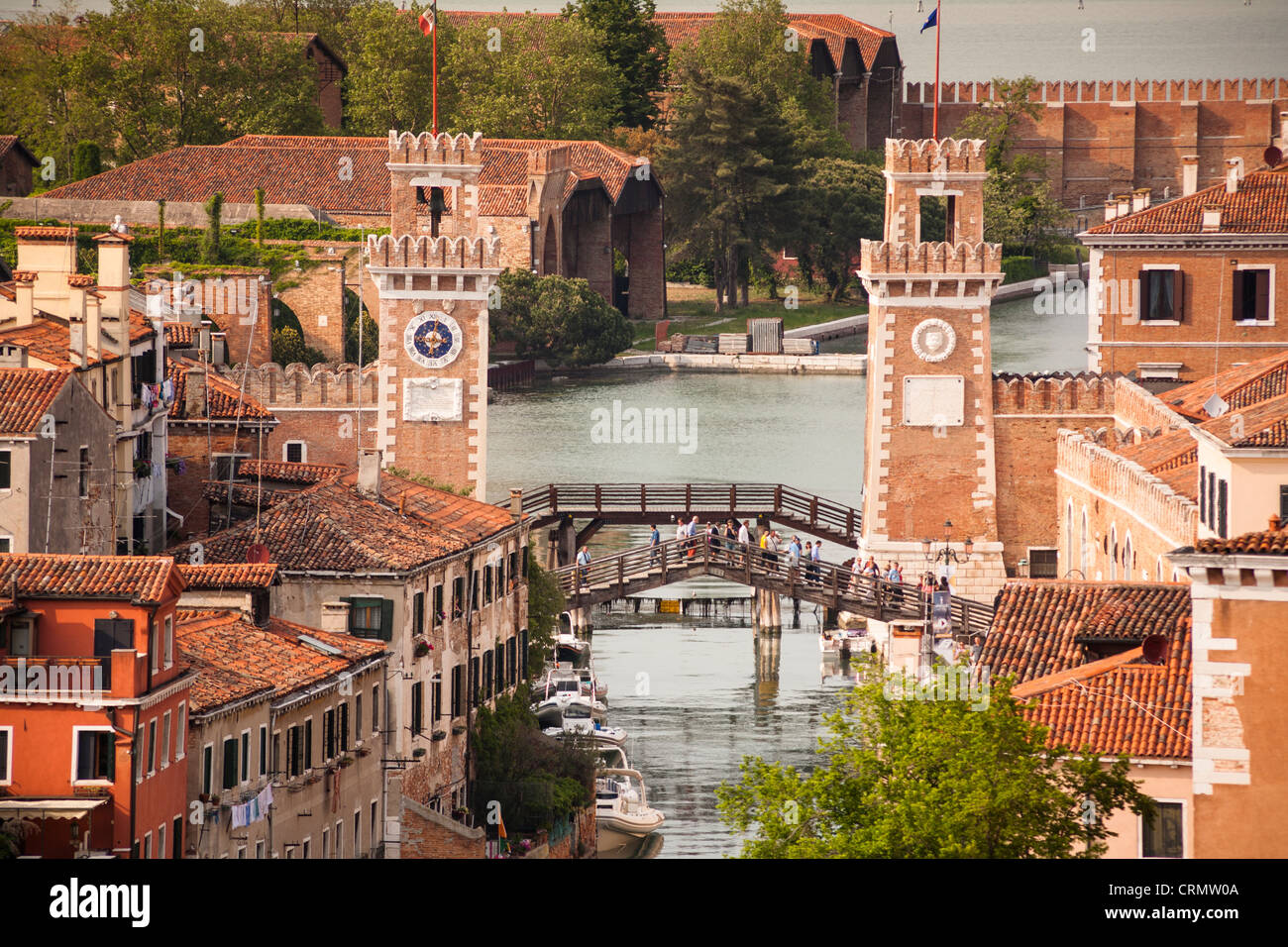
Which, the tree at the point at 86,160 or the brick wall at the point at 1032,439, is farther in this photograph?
the tree at the point at 86,160

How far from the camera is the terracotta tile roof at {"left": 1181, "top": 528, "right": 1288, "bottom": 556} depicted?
2509cm

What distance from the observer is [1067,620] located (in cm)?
3638

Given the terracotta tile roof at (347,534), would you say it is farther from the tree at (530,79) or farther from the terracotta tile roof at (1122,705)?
the tree at (530,79)

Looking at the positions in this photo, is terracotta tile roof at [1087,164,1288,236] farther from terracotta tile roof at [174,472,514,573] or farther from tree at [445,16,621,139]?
tree at [445,16,621,139]

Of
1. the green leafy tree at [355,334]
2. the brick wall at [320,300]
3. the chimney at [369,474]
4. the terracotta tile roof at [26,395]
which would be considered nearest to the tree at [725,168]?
the green leafy tree at [355,334]

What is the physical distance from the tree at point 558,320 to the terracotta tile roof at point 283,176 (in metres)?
2.48

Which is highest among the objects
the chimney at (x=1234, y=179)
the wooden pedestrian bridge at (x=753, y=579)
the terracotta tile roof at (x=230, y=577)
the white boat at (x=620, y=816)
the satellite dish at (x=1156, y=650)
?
the chimney at (x=1234, y=179)

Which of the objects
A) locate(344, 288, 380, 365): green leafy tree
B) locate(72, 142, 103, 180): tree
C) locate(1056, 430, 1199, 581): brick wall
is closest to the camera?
locate(1056, 430, 1199, 581): brick wall

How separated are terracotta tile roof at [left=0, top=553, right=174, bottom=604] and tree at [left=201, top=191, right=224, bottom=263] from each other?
176ft

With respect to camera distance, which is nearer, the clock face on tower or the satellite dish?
the satellite dish

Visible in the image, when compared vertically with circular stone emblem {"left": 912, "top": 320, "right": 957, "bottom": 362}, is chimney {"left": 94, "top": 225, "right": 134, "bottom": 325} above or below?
above

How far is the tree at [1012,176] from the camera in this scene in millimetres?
113875

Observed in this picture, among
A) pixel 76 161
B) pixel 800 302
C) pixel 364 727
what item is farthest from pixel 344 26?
pixel 364 727

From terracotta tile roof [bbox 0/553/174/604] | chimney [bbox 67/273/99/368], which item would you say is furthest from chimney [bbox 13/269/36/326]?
terracotta tile roof [bbox 0/553/174/604]
